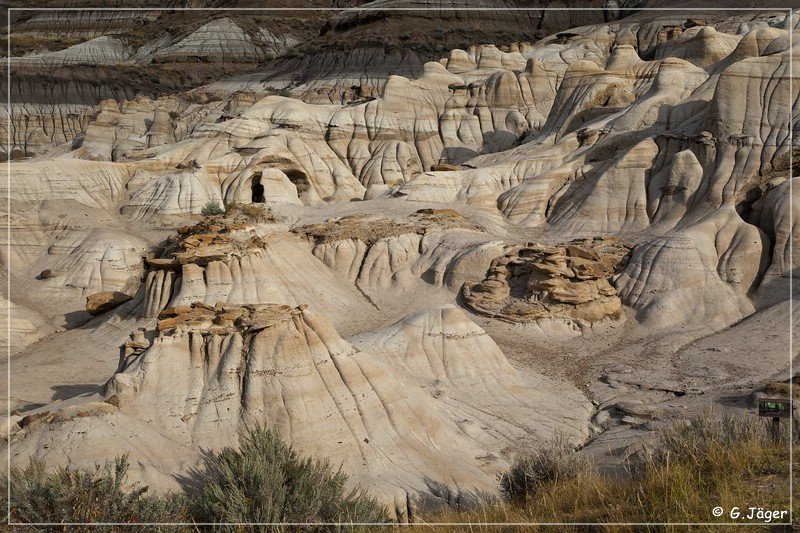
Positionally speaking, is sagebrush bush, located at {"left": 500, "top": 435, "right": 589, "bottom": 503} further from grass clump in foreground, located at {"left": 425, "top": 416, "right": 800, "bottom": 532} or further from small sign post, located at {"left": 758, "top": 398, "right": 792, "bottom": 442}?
small sign post, located at {"left": 758, "top": 398, "right": 792, "bottom": 442}

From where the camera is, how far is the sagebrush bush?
7777 mm

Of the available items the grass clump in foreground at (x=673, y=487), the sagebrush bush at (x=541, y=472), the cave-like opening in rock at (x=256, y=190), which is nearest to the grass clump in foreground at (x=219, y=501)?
the grass clump in foreground at (x=673, y=487)

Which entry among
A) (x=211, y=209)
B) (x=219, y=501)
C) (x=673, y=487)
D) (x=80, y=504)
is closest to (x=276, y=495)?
(x=219, y=501)

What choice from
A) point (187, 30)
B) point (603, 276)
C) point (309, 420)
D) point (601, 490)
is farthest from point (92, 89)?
point (601, 490)

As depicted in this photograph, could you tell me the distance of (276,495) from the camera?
6953mm

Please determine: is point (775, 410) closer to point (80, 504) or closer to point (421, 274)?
point (80, 504)

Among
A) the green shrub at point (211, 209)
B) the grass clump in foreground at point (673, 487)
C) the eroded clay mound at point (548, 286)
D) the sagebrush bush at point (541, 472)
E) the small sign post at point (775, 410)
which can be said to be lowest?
the sagebrush bush at point (541, 472)

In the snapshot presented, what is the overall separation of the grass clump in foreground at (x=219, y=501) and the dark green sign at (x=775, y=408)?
166 inches

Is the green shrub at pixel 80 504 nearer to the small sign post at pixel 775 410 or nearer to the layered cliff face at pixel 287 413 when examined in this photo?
the layered cliff face at pixel 287 413

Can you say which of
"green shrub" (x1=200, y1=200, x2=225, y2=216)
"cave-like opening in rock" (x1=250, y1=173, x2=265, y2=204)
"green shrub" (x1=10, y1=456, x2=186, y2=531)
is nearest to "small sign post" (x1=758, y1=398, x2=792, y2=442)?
"green shrub" (x1=10, y1=456, x2=186, y2=531)

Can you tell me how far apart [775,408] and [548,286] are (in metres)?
13.3

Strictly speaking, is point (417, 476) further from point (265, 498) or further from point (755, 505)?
point (755, 505)

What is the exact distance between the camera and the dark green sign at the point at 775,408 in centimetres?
759

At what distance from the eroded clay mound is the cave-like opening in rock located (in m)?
14.3
